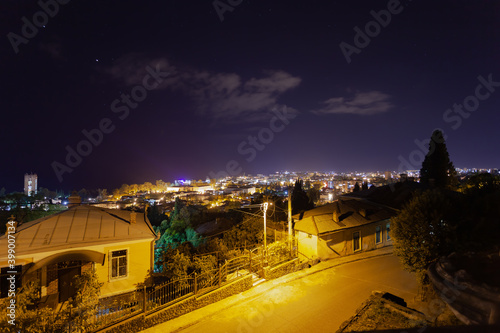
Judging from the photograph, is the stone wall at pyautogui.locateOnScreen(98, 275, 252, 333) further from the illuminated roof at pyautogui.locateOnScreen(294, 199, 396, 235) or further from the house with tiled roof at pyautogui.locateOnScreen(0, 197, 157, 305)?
the illuminated roof at pyautogui.locateOnScreen(294, 199, 396, 235)

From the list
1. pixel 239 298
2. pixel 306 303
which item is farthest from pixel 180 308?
pixel 306 303

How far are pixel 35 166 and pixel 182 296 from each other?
155181 mm

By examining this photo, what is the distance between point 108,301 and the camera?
36.5ft

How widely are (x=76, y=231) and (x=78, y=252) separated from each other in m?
1.44

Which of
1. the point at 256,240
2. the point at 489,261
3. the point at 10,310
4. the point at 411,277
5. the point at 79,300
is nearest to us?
the point at 10,310

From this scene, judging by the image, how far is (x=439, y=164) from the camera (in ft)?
112

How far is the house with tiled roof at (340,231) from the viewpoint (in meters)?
16.1

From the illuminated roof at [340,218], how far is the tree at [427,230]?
19.7 ft

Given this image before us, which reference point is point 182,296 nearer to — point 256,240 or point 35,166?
point 256,240

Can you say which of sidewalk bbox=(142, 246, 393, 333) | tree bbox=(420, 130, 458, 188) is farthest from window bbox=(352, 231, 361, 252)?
tree bbox=(420, 130, 458, 188)

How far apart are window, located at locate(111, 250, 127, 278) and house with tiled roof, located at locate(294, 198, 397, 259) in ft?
34.6

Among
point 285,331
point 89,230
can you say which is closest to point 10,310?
point 89,230

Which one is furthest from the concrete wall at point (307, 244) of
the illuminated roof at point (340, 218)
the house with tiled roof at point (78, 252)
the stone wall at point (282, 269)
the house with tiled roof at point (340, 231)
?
the house with tiled roof at point (78, 252)

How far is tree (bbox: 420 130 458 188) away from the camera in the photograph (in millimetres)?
33969
